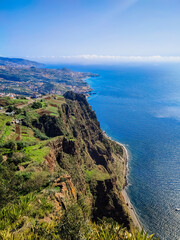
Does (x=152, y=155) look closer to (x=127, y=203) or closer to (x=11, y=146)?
(x=127, y=203)

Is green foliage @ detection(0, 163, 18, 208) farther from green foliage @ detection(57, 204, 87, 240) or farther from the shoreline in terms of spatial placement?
the shoreline

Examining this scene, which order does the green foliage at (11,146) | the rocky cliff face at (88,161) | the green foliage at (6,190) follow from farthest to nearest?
the rocky cliff face at (88,161) < the green foliage at (11,146) < the green foliage at (6,190)

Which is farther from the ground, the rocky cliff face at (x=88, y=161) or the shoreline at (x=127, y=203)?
the rocky cliff face at (x=88, y=161)

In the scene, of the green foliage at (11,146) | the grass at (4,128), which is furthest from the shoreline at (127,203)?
the grass at (4,128)

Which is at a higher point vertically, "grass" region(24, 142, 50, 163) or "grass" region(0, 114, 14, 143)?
"grass" region(0, 114, 14, 143)

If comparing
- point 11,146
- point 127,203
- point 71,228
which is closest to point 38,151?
point 11,146

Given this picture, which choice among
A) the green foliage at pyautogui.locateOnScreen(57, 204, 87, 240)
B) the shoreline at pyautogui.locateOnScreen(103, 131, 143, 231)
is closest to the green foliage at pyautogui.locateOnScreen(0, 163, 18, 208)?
the green foliage at pyautogui.locateOnScreen(57, 204, 87, 240)

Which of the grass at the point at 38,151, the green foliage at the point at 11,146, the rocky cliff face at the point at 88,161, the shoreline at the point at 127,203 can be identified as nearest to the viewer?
the grass at the point at 38,151

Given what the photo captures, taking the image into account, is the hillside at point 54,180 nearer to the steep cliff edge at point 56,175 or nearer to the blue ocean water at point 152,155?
the steep cliff edge at point 56,175
